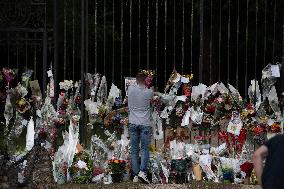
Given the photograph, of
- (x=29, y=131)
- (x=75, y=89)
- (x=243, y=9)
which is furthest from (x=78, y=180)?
(x=243, y=9)

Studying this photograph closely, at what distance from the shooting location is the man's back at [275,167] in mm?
4488

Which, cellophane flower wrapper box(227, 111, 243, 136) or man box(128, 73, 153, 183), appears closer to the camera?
man box(128, 73, 153, 183)

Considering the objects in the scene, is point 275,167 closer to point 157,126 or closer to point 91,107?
point 157,126

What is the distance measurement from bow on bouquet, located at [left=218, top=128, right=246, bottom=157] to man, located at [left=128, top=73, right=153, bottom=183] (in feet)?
3.86

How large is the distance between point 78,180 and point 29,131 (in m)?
1.03

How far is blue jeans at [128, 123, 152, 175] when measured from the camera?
31.9 feet

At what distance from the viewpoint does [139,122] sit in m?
9.75

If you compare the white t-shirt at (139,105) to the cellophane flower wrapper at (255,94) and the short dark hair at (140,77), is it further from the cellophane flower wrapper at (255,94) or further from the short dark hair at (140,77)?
the cellophane flower wrapper at (255,94)

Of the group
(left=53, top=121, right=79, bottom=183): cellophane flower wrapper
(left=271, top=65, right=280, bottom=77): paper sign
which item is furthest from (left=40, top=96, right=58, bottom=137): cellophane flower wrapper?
(left=271, top=65, right=280, bottom=77): paper sign

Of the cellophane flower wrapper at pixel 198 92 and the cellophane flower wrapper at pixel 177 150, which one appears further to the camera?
the cellophane flower wrapper at pixel 198 92

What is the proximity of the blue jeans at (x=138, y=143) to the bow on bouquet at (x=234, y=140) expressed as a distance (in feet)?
3.81

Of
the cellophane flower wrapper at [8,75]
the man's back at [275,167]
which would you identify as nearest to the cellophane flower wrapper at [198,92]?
the cellophane flower wrapper at [8,75]

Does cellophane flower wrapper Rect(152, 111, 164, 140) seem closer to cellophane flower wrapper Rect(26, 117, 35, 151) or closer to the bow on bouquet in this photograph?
the bow on bouquet

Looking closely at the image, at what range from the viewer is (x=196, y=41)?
19797mm
